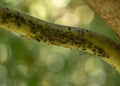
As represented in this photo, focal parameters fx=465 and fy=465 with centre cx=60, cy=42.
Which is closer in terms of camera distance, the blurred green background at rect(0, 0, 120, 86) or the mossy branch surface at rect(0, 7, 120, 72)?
the mossy branch surface at rect(0, 7, 120, 72)

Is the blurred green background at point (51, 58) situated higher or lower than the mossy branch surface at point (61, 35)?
higher

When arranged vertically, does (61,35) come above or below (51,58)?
below

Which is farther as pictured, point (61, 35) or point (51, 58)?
point (51, 58)

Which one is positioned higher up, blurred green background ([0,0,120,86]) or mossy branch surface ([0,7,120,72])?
blurred green background ([0,0,120,86])
